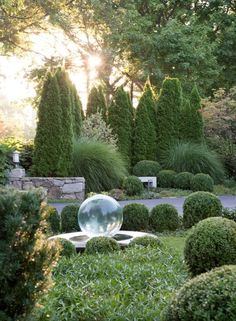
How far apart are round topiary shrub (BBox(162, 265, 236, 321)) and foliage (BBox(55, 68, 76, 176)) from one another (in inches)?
393

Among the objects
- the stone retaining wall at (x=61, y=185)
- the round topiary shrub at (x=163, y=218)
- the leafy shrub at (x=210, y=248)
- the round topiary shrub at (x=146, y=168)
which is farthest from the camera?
the round topiary shrub at (x=146, y=168)

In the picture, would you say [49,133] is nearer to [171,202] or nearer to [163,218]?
[171,202]

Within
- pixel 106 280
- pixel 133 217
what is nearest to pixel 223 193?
pixel 133 217

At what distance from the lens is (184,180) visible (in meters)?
14.6

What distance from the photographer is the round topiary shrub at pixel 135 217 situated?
873 centimetres

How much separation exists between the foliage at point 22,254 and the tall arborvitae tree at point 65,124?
10006mm

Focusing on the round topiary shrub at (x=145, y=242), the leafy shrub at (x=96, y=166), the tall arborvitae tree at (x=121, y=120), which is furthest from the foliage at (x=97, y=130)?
the round topiary shrub at (x=145, y=242)

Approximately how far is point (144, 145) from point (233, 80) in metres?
7.41

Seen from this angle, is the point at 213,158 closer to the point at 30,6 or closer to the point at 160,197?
the point at 160,197

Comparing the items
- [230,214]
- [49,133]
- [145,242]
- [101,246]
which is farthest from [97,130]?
[101,246]

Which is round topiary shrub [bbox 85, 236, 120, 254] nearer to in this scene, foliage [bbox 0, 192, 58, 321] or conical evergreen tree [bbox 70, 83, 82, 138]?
foliage [bbox 0, 192, 58, 321]

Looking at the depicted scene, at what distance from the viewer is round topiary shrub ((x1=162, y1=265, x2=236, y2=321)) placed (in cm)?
308

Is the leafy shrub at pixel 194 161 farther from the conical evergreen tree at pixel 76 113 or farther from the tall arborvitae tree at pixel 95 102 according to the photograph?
the conical evergreen tree at pixel 76 113

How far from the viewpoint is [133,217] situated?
28.6 ft
